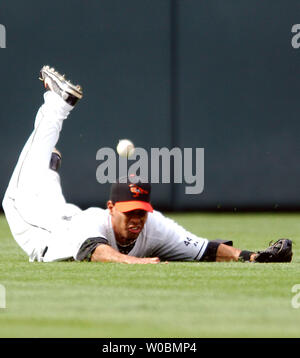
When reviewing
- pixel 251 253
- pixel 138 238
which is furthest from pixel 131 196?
pixel 251 253

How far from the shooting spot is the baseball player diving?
5055 millimetres

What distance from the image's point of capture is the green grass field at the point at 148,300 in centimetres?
313

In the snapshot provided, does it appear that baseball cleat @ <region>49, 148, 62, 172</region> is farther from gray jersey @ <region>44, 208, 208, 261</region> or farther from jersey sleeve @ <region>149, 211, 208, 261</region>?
jersey sleeve @ <region>149, 211, 208, 261</region>

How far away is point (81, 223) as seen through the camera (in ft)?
17.0

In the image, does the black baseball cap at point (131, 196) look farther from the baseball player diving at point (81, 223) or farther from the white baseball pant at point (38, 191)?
the white baseball pant at point (38, 191)

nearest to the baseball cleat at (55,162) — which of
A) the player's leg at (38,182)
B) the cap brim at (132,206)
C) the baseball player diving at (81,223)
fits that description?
the baseball player diving at (81,223)

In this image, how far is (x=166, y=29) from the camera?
10.8 meters

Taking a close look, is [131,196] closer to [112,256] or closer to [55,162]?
[112,256]

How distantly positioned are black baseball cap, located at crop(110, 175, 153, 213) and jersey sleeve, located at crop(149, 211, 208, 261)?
250mm

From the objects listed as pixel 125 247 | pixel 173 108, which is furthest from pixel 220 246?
pixel 173 108

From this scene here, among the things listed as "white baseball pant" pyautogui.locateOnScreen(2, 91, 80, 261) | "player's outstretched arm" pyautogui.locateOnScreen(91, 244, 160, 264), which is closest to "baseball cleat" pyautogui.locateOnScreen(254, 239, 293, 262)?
"player's outstretched arm" pyautogui.locateOnScreen(91, 244, 160, 264)

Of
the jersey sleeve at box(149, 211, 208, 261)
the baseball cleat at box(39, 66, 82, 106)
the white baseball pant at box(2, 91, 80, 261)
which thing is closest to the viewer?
the jersey sleeve at box(149, 211, 208, 261)

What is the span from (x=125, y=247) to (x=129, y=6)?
5993 millimetres

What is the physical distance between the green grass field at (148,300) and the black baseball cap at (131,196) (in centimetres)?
31
